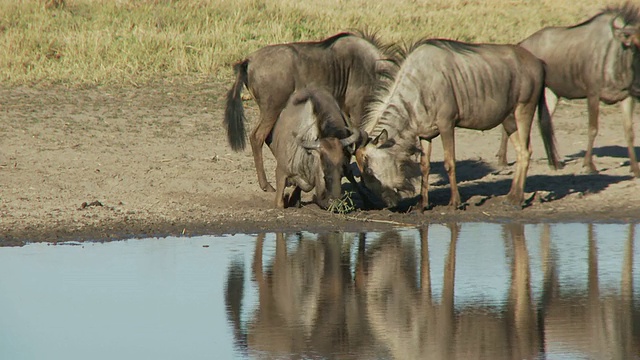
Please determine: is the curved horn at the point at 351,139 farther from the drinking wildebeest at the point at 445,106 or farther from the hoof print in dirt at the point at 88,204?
the hoof print in dirt at the point at 88,204

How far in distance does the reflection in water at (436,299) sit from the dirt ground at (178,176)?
1002 mm

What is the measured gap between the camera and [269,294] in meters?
7.27

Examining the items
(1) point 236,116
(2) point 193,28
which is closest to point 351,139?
(1) point 236,116

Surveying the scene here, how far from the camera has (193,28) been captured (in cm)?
1822

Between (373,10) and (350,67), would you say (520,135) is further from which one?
(373,10)

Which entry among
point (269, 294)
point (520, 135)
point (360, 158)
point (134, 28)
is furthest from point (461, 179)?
point (134, 28)

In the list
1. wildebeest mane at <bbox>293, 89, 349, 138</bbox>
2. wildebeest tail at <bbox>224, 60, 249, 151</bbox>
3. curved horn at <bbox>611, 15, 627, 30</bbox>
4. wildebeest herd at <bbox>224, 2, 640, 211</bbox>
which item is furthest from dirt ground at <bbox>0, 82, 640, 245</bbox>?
curved horn at <bbox>611, 15, 627, 30</bbox>

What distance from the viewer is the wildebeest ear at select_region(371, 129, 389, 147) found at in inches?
407

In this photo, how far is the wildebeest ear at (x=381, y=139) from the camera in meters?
10.3

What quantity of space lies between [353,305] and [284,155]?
3.84 metres

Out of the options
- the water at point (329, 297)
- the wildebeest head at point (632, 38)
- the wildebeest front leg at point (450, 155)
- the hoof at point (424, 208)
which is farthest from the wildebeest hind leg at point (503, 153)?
the water at point (329, 297)

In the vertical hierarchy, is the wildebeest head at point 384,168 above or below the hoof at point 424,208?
above

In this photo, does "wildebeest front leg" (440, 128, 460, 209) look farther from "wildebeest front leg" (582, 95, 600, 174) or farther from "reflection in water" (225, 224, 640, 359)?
"wildebeest front leg" (582, 95, 600, 174)

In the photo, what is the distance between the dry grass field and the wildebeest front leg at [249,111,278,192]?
0.63 ft
